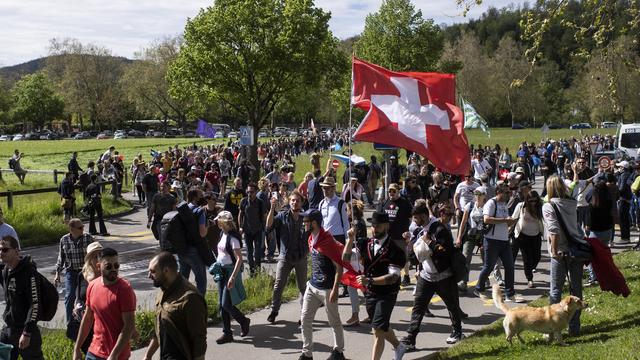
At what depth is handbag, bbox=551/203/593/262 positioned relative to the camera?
23.9ft

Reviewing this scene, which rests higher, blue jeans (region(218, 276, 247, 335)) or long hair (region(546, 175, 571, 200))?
long hair (region(546, 175, 571, 200))

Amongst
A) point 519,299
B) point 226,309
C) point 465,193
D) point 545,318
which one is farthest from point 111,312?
point 465,193

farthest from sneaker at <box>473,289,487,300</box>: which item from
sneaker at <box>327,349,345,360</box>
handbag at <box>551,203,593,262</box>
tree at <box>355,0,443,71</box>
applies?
tree at <box>355,0,443,71</box>

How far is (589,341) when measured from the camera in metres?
7.22

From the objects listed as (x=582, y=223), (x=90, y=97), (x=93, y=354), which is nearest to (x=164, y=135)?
(x=90, y=97)

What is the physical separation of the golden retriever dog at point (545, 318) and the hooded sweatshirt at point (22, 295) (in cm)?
479

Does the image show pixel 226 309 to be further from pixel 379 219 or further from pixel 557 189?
pixel 557 189

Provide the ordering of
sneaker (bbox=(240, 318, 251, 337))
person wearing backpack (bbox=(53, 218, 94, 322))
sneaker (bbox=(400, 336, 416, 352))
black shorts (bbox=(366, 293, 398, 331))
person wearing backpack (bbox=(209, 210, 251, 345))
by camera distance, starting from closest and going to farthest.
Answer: black shorts (bbox=(366, 293, 398, 331)) → sneaker (bbox=(400, 336, 416, 352)) → person wearing backpack (bbox=(53, 218, 94, 322)) → person wearing backpack (bbox=(209, 210, 251, 345)) → sneaker (bbox=(240, 318, 251, 337))

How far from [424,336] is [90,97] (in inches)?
3947

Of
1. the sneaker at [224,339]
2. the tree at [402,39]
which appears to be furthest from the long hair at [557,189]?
the tree at [402,39]

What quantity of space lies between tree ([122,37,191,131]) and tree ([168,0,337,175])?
A: 6149cm

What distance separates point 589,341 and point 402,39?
110ft

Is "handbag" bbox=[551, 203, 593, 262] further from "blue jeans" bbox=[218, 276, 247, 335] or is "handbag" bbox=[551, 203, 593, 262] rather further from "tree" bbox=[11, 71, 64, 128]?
"tree" bbox=[11, 71, 64, 128]

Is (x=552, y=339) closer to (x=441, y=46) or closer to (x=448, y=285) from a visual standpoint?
(x=448, y=285)
